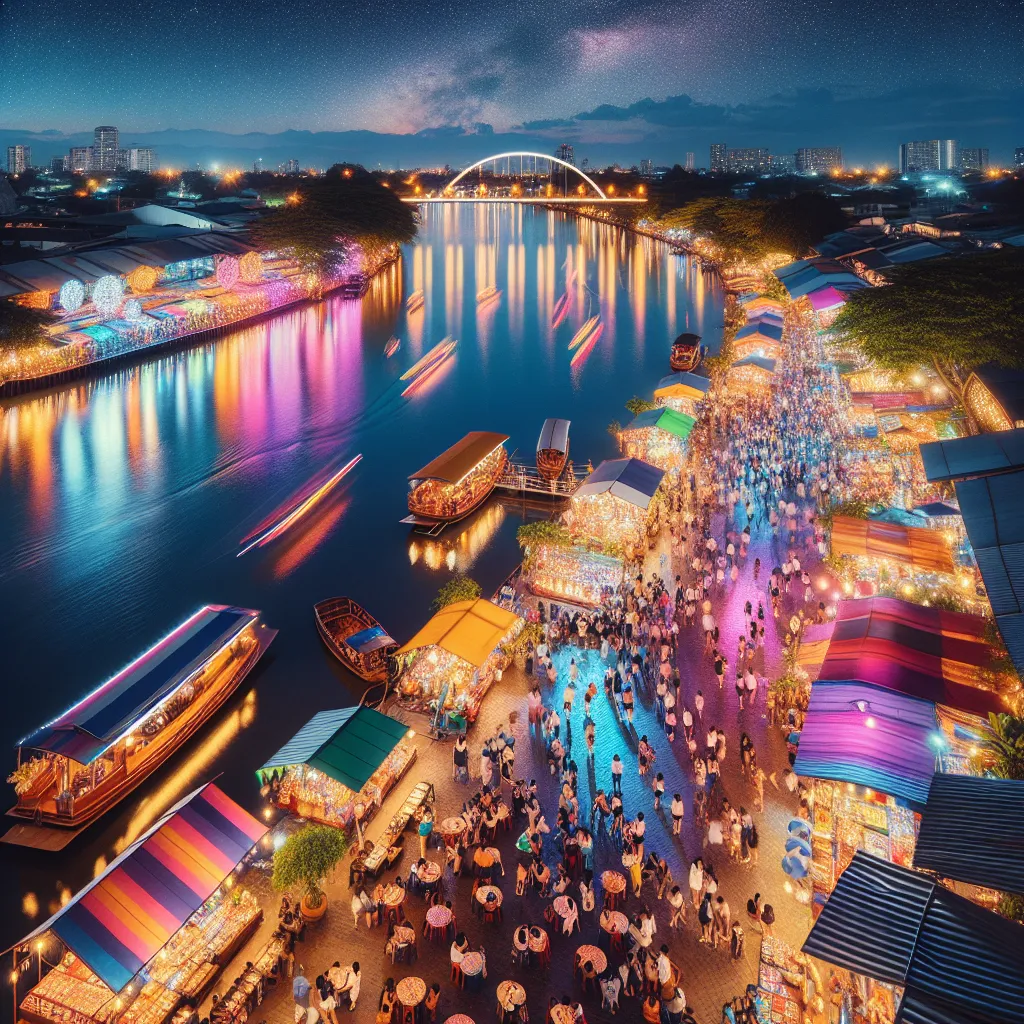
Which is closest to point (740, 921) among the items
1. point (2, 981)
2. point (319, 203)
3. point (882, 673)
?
point (882, 673)

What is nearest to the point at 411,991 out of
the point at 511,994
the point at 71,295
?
the point at 511,994

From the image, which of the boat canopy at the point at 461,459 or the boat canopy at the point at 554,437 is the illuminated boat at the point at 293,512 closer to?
the boat canopy at the point at 461,459

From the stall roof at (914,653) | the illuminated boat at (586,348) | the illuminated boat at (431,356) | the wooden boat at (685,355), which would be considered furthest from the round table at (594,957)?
the illuminated boat at (586,348)

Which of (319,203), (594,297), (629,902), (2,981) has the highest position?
(319,203)

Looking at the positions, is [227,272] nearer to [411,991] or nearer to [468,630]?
[468,630]

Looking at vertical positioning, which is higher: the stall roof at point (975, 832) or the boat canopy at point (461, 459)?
the boat canopy at point (461, 459)

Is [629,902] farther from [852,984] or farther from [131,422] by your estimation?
[131,422]
